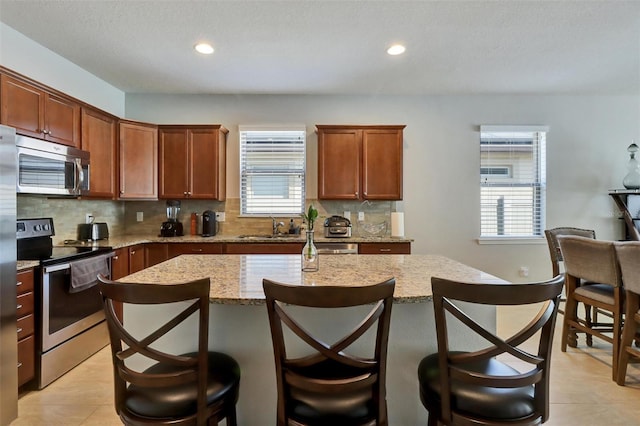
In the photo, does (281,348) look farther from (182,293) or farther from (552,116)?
(552,116)

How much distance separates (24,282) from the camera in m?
2.18

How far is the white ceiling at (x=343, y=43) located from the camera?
2.46 metres

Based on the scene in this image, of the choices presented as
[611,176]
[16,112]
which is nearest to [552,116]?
[611,176]

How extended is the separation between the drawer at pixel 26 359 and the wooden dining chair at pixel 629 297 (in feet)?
13.6

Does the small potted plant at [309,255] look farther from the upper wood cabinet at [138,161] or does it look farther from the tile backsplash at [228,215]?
the upper wood cabinet at [138,161]

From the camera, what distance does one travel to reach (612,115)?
4.37 metres

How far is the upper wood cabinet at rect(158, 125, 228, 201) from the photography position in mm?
3969

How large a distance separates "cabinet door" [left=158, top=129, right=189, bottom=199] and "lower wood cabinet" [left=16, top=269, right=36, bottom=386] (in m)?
1.91

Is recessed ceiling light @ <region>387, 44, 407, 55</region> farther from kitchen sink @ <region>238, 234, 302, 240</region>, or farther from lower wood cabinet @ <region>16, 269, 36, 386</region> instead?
lower wood cabinet @ <region>16, 269, 36, 386</region>

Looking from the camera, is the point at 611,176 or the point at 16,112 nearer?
the point at 16,112

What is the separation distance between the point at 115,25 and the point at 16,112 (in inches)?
40.3

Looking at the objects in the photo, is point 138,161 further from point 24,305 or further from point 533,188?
point 533,188

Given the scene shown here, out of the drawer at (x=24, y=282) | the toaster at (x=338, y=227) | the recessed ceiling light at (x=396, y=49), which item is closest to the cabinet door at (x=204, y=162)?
the toaster at (x=338, y=227)

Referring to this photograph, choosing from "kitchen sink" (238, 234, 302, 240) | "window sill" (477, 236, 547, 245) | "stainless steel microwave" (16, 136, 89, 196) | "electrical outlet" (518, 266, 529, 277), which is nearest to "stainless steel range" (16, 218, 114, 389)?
"stainless steel microwave" (16, 136, 89, 196)
